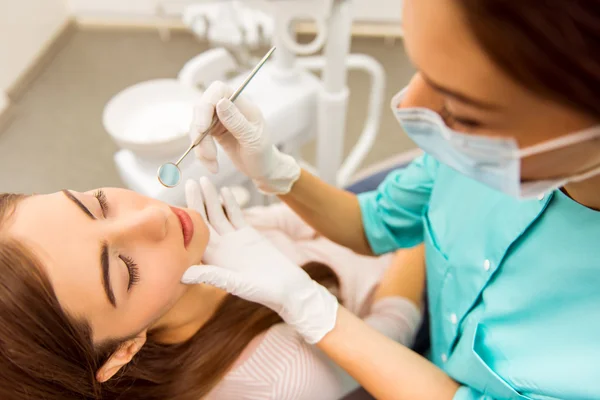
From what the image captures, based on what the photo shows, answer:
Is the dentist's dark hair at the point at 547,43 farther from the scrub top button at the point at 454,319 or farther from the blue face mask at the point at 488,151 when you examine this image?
the scrub top button at the point at 454,319

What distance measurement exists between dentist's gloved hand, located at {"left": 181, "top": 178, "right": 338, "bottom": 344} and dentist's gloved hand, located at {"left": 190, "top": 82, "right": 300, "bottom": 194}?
90 millimetres

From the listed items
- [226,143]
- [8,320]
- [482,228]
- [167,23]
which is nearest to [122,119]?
[226,143]

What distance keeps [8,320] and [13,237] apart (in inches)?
4.8

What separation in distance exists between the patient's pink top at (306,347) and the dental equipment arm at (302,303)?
90mm

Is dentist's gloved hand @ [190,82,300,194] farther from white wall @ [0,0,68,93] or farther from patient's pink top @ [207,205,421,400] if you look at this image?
white wall @ [0,0,68,93]

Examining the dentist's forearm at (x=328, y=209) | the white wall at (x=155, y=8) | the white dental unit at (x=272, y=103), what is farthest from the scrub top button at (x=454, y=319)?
the white wall at (x=155, y=8)

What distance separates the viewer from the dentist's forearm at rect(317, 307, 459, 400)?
32.1 inches

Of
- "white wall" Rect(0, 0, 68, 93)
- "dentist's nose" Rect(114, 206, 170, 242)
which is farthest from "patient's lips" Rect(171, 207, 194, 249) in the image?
"white wall" Rect(0, 0, 68, 93)

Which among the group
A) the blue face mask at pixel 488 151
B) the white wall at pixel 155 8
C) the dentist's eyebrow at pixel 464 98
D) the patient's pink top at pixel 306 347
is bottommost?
the patient's pink top at pixel 306 347

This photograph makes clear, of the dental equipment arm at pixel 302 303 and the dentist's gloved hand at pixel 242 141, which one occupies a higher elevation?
the dentist's gloved hand at pixel 242 141

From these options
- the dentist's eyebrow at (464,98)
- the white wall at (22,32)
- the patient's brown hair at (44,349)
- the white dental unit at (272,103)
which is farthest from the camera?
the white wall at (22,32)

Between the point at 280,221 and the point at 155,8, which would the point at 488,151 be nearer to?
the point at 280,221

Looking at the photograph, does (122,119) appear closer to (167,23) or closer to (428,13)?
(428,13)

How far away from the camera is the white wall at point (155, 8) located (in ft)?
8.07
